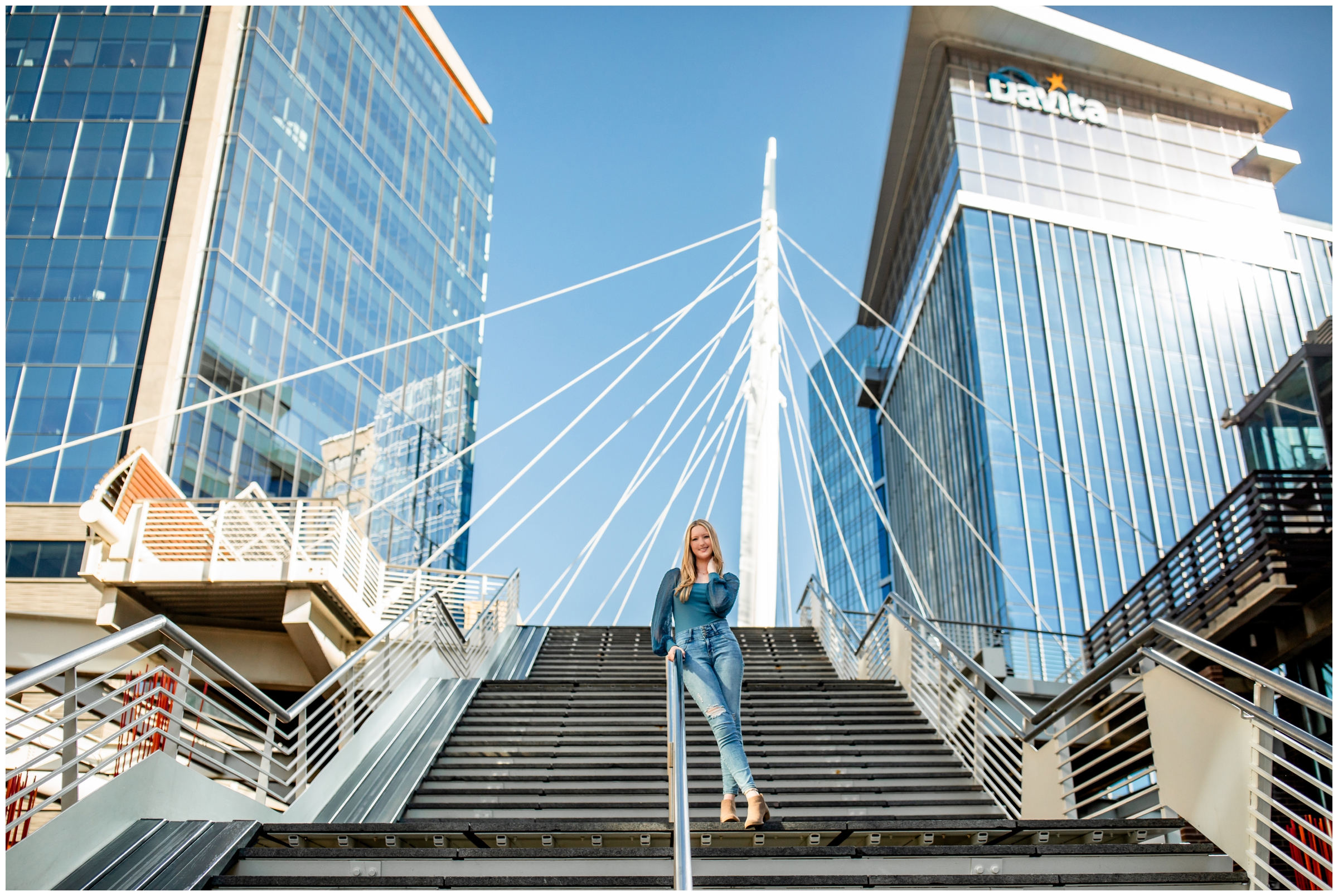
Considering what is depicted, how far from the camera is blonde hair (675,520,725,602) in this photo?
5.39 m

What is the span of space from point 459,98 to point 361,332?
21.9 metres

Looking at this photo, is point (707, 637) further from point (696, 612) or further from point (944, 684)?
point (944, 684)

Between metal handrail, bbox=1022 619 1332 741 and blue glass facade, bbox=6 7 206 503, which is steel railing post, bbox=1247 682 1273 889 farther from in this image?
blue glass facade, bbox=6 7 206 503

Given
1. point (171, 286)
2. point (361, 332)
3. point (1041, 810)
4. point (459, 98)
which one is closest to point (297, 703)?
point (1041, 810)

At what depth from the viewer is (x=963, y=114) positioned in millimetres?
43906

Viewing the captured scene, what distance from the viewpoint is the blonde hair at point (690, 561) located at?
539 centimetres

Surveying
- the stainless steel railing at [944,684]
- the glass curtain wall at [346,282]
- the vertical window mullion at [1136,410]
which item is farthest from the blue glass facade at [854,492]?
the stainless steel railing at [944,684]

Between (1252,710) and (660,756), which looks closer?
(1252,710)

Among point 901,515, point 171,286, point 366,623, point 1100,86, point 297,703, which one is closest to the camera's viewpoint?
point 297,703

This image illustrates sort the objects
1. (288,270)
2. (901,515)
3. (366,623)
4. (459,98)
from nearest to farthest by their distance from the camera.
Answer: (366,623) < (288,270) < (901,515) < (459,98)

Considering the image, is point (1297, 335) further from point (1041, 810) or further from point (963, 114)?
point (1041, 810)

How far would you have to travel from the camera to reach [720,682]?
5219mm

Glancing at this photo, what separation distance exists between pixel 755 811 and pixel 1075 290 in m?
41.0

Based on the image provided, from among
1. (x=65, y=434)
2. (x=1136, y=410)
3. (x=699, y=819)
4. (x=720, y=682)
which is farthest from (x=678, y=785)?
(x=1136, y=410)
